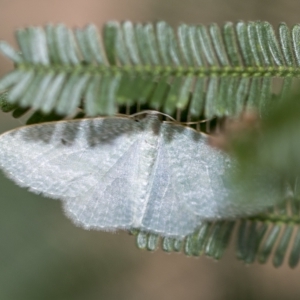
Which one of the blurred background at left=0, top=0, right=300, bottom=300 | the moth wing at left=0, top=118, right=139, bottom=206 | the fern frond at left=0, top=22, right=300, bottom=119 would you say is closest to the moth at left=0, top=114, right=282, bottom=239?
the moth wing at left=0, top=118, right=139, bottom=206

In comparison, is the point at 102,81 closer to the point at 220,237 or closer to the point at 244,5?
the point at 220,237

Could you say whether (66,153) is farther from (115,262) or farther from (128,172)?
(115,262)

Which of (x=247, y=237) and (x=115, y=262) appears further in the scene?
(x=115, y=262)

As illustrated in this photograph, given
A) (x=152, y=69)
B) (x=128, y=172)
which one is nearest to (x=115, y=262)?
(x=128, y=172)

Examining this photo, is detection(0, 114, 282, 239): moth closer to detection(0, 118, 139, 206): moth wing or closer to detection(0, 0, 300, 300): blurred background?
detection(0, 118, 139, 206): moth wing

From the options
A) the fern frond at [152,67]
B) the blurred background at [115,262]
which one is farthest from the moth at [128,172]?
the blurred background at [115,262]
